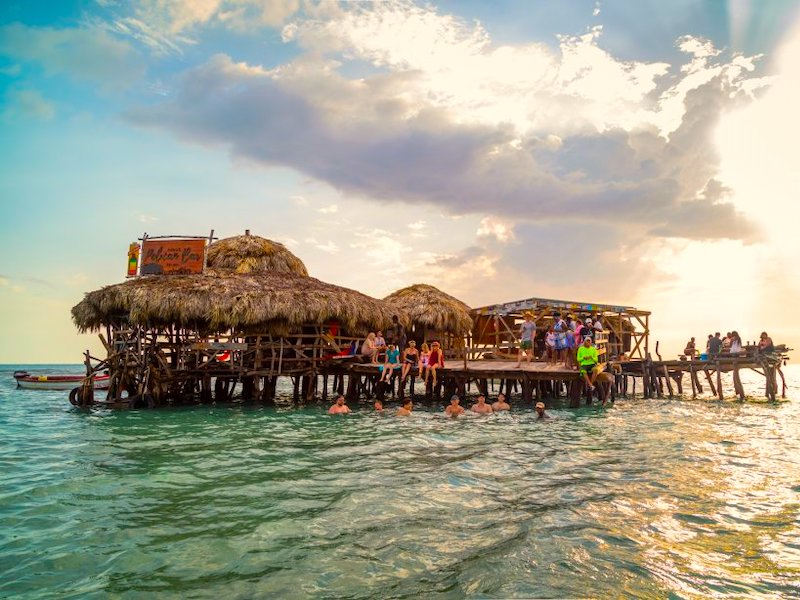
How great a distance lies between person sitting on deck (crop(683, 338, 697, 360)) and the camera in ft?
89.8

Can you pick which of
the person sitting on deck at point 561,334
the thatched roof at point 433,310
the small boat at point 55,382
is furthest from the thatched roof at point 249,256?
the person sitting on deck at point 561,334

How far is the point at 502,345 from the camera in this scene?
1105 inches

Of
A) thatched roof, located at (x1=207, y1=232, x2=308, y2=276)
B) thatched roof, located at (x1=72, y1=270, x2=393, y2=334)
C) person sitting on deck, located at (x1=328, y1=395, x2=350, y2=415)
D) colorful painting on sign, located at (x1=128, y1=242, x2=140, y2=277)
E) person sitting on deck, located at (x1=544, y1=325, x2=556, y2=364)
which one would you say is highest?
thatched roof, located at (x1=207, y1=232, x2=308, y2=276)

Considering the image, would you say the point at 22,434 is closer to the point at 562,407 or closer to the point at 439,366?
the point at 439,366

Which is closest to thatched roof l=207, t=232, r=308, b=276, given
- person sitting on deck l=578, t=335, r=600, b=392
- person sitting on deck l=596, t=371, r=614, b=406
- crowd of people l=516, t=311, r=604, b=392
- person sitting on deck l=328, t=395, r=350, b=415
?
person sitting on deck l=328, t=395, r=350, b=415

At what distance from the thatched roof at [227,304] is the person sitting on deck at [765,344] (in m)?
16.4

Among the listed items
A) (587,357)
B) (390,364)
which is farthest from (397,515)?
(587,357)

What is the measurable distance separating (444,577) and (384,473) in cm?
383

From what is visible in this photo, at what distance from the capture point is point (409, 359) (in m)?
20.6

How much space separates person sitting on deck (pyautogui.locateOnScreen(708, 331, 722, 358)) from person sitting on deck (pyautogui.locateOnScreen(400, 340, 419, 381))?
1408 centimetres

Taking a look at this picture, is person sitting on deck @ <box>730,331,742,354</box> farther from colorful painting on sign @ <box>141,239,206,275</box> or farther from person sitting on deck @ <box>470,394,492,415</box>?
colorful painting on sign @ <box>141,239,206,275</box>

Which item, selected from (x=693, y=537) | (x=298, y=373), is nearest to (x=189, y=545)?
(x=693, y=537)

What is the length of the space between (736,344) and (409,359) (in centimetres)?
1544

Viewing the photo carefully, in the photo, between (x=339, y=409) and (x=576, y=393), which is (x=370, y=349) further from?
(x=576, y=393)
